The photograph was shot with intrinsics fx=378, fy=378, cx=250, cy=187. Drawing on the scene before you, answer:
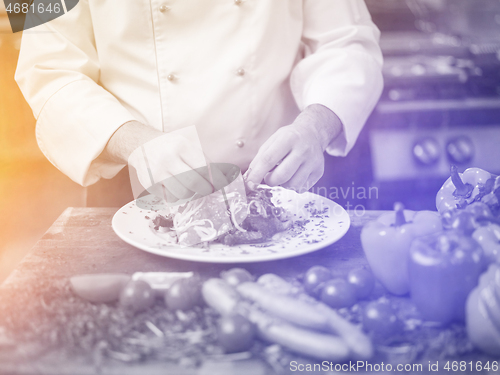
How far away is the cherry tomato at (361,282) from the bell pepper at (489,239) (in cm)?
16

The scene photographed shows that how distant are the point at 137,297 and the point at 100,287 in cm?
7

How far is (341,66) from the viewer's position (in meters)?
1.04

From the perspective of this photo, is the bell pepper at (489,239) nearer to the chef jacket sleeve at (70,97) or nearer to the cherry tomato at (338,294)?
the cherry tomato at (338,294)

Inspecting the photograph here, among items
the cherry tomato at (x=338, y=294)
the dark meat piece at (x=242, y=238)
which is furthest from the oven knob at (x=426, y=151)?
the cherry tomato at (x=338, y=294)

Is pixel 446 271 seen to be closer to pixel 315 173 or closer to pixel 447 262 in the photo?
pixel 447 262

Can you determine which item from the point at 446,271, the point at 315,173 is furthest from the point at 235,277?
the point at 315,173

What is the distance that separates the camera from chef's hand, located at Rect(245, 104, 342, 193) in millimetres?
807

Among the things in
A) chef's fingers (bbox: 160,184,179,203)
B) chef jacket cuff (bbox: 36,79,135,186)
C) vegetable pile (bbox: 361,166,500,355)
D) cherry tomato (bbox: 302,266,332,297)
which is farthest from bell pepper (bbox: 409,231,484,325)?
chef jacket cuff (bbox: 36,79,135,186)

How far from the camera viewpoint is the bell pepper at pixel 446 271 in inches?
19.5

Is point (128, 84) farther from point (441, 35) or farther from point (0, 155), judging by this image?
point (441, 35)

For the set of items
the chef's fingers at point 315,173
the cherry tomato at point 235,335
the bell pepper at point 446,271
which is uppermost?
the bell pepper at point 446,271

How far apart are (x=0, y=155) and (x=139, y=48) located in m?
0.71

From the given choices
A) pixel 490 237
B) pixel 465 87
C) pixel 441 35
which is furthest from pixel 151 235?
pixel 441 35

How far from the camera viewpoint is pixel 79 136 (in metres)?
0.90
